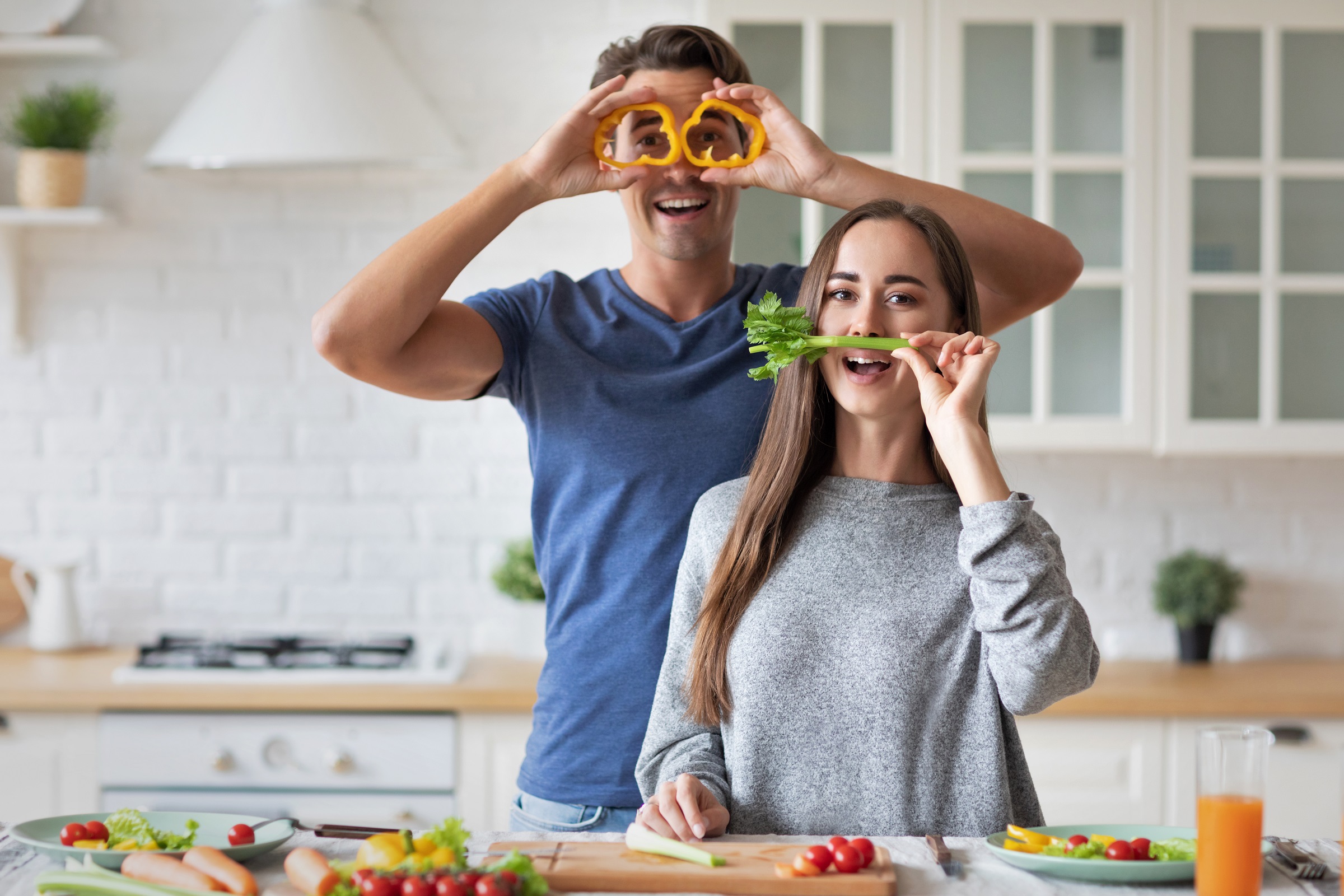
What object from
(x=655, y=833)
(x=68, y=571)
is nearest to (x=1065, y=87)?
(x=655, y=833)

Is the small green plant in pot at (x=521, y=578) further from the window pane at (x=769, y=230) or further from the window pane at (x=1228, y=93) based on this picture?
the window pane at (x=1228, y=93)

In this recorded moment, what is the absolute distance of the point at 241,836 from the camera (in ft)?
3.78

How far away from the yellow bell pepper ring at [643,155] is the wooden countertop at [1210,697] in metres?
1.54

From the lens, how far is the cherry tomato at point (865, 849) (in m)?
1.10

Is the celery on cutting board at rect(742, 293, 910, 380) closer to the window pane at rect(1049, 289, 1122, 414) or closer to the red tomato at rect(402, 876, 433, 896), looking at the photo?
the red tomato at rect(402, 876, 433, 896)

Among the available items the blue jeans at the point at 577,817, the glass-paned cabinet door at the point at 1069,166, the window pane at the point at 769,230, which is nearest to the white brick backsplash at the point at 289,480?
the window pane at the point at 769,230

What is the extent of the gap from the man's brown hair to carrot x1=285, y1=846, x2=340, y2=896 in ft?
3.78

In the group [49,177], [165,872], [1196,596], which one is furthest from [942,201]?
[49,177]

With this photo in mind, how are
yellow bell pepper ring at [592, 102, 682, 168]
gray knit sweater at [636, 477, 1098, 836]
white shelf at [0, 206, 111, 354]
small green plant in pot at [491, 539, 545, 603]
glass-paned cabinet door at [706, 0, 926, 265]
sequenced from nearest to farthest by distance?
1. gray knit sweater at [636, 477, 1098, 836]
2. yellow bell pepper ring at [592, 102, 682, 168]
3. glass-paned cabinet door at [706, 0, 926, 265]
4. small green plant in pot at [491, 539, 545, 603]
5. white shelf at [0, 206, 111, 354]

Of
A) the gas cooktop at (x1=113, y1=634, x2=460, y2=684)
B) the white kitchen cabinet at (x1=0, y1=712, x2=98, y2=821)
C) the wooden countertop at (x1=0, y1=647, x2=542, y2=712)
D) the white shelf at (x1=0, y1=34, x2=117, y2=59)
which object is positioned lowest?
the white kitchen cabinet at (x1=0, y1=712, x2=98, y2=821)

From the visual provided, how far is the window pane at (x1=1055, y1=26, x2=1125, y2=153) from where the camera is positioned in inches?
107

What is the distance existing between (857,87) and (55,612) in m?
2.34

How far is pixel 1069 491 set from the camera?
309 centimetres

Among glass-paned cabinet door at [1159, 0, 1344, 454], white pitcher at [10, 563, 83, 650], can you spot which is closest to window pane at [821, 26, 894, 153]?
glass-paned cabinet door at [1159, 0, 1344, 454]
